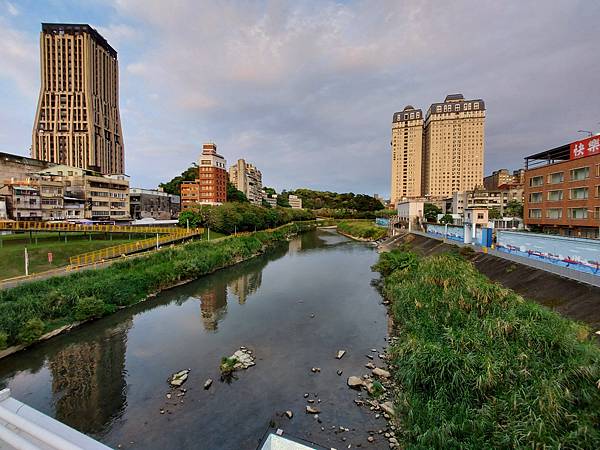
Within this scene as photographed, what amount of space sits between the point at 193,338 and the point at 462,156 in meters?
117

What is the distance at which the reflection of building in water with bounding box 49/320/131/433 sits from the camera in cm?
1077

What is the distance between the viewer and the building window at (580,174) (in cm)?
2905

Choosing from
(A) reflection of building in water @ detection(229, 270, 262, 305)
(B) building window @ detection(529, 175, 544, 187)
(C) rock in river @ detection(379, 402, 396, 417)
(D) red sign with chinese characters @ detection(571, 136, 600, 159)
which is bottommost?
(C) rock in river @ detection(379, 402, 396, 417)

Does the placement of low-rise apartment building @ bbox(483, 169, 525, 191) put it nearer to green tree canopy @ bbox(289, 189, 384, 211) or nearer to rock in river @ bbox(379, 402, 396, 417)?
green tree canopy @ bbox(289, 189, 384, 211)

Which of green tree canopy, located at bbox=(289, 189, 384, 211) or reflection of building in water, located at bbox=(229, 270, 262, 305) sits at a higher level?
green tree canopy, located at bbox=(289, 189, 384, 211)

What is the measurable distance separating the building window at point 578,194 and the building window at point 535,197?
4.26 m

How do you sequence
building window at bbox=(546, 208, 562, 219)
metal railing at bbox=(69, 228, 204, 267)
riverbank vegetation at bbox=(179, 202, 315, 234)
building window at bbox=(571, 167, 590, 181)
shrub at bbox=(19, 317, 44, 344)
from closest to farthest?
shrub at bbox=(19, 317, 44, 344), metal railing at bbox=(69, 228, 204, 267), building window at bbox=(571, 167, 590, 181), building window at bbox=(546, 208, 562, 219), riverbank vegetation at bbox=(179, 202, 315, 234)

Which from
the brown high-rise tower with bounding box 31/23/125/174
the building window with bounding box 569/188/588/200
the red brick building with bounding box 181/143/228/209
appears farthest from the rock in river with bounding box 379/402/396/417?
the brown high-rise tower with bounding box 31/23/125/174

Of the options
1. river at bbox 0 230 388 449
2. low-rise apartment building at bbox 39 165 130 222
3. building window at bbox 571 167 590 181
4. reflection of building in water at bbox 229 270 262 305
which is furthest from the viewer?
low-rise apartment building at bbox 39 165 130 222

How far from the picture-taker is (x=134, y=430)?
33.3 ft

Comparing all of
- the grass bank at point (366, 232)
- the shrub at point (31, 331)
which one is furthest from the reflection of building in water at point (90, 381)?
the grass bank at point (366, 232)

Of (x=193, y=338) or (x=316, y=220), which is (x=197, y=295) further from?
(x=316, y=220)

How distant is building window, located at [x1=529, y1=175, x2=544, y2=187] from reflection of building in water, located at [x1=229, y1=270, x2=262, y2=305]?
33.4 meters

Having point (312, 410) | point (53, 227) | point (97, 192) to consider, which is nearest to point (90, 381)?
point (312, 410)
